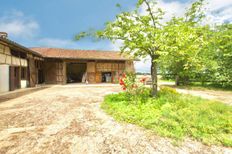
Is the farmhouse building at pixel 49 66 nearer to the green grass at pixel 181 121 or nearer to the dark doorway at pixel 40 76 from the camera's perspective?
the dark doorway at pixel 40 76

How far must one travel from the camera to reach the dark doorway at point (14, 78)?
12.1 meters

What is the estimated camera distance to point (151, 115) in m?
5.21

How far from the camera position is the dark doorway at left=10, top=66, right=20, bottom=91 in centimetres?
1213

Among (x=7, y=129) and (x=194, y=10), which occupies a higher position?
(x=194, y=10)

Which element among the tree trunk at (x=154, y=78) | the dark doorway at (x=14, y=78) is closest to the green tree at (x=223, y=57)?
the tree trunk at (x=154, y=78)

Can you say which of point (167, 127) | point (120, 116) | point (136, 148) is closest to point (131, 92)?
point (120, 116)

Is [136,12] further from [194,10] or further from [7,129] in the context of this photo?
[194,10]

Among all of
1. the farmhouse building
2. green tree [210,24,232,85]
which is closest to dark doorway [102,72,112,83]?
the farmhouse building

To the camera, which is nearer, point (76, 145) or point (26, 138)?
point (76, 145)

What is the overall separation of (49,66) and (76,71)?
5734mm

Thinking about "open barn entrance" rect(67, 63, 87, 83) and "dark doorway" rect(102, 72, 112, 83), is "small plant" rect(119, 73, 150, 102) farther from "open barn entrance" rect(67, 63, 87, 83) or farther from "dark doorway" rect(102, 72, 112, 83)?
"open barn entrance" rect(67, 63, 87, 83)

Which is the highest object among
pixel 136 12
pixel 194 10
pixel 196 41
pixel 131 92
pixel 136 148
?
pixel 194 10

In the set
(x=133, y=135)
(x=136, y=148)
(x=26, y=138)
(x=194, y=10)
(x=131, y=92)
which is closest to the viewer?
(x=136, y=148)

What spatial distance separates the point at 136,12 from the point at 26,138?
22.1 feet
